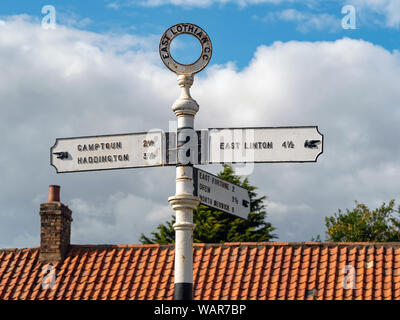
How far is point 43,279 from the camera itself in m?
17.5

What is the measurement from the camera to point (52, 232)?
18.2 m

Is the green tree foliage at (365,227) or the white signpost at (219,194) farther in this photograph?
the green tree foliage at (365,227)

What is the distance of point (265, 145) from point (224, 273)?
10497 mm

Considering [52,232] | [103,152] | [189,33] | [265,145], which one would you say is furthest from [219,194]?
[52,232]

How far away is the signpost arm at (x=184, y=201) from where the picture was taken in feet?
20.7

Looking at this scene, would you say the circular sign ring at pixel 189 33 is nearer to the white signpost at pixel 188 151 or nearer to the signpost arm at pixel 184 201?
the white signpost at pixel 188 151

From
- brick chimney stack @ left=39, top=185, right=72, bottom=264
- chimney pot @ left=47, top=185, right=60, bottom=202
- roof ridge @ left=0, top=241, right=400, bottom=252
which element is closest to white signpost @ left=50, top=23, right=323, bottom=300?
roof ridge @ left=0, top=241, right=400, bottom=252

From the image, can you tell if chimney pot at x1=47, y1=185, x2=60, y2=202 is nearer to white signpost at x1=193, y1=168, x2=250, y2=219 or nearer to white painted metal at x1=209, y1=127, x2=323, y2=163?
white signpost at x1=193, y1=168, x2=250, y2=219

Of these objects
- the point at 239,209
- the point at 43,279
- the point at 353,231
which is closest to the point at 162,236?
the point at 353,231

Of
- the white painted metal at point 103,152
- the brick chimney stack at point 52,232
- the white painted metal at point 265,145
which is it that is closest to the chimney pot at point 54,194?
the brick chimney stack at point 52,232

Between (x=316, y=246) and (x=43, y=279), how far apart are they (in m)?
6.37

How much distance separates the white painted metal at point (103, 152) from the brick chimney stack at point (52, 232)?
11.6 m

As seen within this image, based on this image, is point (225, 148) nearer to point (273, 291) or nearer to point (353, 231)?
point (273, 291)
